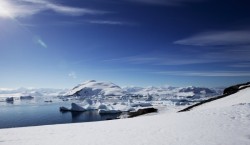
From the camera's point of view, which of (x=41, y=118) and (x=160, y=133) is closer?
(x=160, y=133)

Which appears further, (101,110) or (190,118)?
(101,110)

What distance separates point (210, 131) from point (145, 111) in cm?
2431

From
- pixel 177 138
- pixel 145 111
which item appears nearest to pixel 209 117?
pixel 177 138

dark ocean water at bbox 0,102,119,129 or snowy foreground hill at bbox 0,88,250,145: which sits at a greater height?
snowy foreground hill at bbox 0,88,250,145

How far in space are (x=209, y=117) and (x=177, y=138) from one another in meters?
6.21

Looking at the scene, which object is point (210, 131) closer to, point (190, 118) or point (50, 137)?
point (190, 118)

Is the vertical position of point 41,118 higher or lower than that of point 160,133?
lower

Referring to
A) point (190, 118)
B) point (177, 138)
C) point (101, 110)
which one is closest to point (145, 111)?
point (190, 118)

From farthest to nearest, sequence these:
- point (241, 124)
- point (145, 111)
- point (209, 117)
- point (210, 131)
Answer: point (145, 111) < point (209, 117) < point (241, 124) < point (210, 131)

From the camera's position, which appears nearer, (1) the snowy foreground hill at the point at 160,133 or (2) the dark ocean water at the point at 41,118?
(1) the snowy foreground hill at the point at 160,133

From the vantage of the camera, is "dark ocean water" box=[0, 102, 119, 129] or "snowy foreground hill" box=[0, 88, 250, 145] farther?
"dark ocean water" box=[0, 102, 119, 129]

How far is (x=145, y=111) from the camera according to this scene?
3869cm

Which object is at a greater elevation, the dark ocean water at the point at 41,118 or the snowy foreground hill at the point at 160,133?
the snowy foreground hill at the point at 160,133

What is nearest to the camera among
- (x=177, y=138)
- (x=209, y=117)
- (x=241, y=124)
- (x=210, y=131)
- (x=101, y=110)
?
(x=177, y=138)
